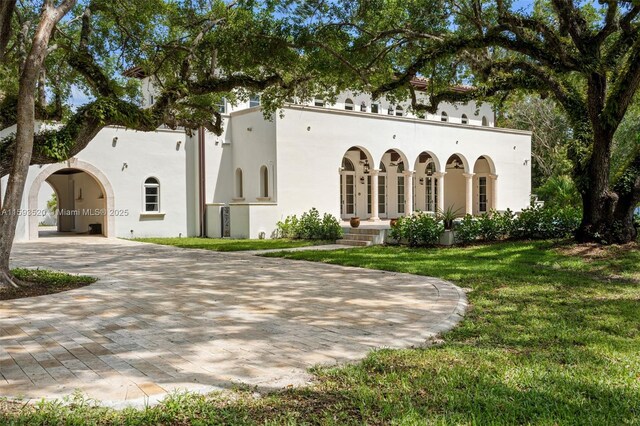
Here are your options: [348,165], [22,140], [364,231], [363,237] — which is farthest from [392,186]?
[22,140]

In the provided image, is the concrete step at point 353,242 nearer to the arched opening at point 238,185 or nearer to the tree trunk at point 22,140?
the arched opening at point 238,185

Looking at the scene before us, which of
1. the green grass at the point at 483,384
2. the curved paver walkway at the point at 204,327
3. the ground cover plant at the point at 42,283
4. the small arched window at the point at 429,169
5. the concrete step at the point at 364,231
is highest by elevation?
the small arched window at the point at 429,169

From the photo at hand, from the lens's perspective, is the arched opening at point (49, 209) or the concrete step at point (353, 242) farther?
the arched opening at point (49, 209)

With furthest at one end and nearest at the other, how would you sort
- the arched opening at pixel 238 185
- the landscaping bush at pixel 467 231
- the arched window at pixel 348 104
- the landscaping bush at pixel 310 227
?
the arched window at pixel 348 104, the arched opening at pixel 238 185, the landscaping bush at pixel 310 227, the landscaping bush at pixel 467 231

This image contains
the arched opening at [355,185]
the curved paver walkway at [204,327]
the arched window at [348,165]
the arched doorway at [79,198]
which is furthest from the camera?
the arched window at [348,165]

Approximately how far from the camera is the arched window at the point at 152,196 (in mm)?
21969

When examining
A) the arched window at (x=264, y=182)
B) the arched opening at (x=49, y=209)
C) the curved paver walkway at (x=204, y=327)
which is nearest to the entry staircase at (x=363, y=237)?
the arched window at (x=264, y=182)

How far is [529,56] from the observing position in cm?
1330

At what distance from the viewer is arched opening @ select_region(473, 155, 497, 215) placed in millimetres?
28306

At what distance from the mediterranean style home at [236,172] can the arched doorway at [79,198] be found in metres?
0.04

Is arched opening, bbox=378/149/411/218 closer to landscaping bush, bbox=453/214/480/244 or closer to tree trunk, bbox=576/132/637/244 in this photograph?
landscaping bush, bbox=453/214/480/244

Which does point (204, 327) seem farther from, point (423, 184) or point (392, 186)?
point (423, 184)

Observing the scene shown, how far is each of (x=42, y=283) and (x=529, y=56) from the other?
11804mm

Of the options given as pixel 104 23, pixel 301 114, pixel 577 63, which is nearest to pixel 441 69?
pixel 577 63
